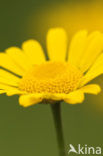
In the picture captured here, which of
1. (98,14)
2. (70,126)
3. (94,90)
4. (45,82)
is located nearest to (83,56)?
(45,82)

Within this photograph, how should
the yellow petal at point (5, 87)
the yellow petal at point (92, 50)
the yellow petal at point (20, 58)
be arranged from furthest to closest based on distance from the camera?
1. the yellow petal at point (20, 58)
2. the yellow petal at point (92, 50)
3. the yellow petal at point (5, 87)

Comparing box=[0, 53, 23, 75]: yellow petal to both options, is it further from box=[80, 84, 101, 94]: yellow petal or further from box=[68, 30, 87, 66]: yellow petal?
box=[80, 84, 101, 94]: yellow petal

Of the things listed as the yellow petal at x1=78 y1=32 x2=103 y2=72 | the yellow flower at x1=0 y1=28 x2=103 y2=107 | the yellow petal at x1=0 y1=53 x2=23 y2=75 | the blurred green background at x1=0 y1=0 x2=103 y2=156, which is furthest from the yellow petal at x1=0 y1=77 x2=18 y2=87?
the blurred green background at x1=0 y1=0 x2=103 y2=156

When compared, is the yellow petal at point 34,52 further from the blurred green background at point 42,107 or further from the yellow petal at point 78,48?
the blurred green background at point 42,107

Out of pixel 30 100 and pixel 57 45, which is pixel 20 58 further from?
pixel 30 100

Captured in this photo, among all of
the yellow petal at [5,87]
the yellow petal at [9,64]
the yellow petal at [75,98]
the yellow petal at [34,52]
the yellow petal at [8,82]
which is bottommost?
the yellow petal at [75,98]

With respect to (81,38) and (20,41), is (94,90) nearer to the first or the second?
(81,38)

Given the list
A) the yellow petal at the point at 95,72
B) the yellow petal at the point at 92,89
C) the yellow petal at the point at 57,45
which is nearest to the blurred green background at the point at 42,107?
the yellow petal at the point at 57,45
